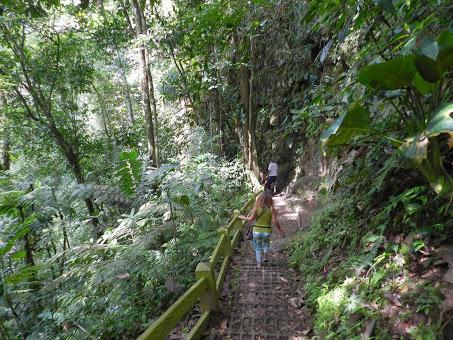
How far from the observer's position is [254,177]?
40.8 feet

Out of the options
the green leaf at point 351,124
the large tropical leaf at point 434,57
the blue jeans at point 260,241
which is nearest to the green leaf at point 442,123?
the large tropical leaf at point 434,57

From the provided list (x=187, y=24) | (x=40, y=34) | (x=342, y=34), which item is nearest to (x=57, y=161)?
(x=40, y=34)

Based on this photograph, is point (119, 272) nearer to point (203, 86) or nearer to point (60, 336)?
point (60, 336)

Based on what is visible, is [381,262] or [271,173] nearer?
[381,262]

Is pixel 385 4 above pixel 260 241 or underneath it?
above

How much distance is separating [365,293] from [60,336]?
158 inches

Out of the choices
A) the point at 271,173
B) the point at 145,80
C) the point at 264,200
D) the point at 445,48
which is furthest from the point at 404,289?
the point at 271,173

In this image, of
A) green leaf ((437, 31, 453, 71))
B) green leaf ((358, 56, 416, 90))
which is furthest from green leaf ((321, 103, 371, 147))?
green leaf ((437, 31, 453, 71))

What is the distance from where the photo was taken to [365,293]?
125 inches

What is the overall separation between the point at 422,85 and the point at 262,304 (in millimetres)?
3333

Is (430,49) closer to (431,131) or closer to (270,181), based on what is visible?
(431,131)

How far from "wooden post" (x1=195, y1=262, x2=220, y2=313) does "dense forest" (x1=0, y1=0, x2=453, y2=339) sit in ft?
2.49

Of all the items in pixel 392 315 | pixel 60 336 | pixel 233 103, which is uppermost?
pixel 233 103

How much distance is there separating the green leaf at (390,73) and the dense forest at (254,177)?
11 millimetres
